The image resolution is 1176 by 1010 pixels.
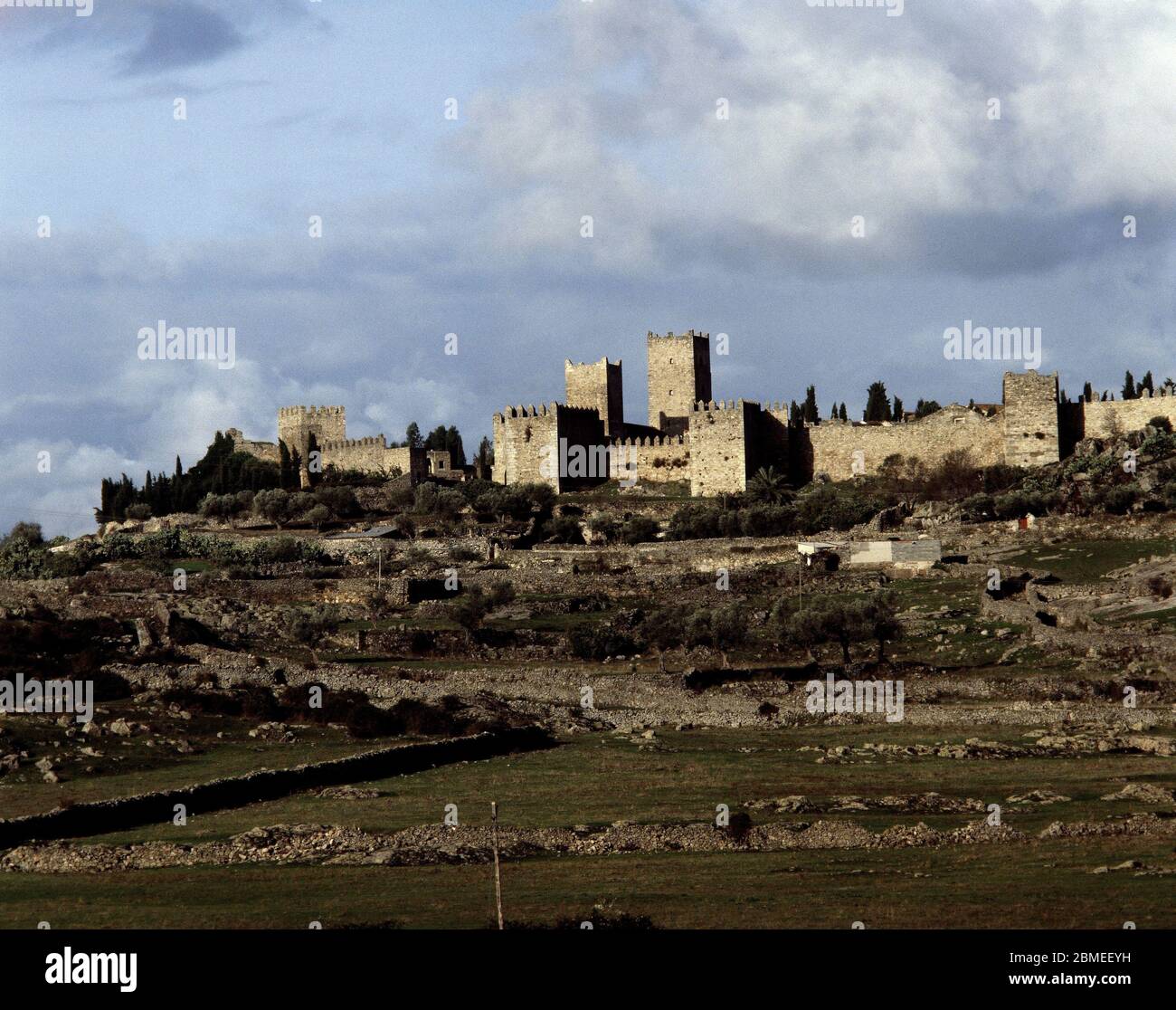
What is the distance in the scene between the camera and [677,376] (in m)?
97.6

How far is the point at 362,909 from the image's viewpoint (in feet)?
80.4

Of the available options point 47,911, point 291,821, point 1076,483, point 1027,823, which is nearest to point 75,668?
point 291,821

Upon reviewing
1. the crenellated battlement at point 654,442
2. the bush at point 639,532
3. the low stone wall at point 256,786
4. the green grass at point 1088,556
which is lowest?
the low stone wall at point 256,786

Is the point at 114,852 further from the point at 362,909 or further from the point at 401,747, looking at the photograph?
the point at 401,747

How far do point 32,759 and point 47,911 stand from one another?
532 inches

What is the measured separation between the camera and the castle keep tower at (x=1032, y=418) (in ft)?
264

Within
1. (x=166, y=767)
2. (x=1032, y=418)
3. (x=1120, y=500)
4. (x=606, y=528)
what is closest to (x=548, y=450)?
(x=606, y=528)

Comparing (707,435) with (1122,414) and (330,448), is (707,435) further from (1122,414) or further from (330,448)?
(330,448)

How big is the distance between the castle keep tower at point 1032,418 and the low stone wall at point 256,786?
143 feet

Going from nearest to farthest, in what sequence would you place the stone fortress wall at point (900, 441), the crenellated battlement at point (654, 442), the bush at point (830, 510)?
the bush at point (830, 510) < the stone fortress wall at point (900, 441) < the crenellated battlement at point (654, 442)

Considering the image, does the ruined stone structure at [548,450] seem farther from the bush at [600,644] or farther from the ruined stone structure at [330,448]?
the bush at [600,644]

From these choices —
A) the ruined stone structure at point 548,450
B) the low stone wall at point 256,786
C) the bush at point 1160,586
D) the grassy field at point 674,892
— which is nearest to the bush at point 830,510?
the ruined stone structure at point 548,450

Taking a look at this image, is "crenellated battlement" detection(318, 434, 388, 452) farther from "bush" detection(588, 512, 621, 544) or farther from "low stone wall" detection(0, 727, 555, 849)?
"low stone wall" detection(0, 727, 555, 849)

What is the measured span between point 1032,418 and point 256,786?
180ft
